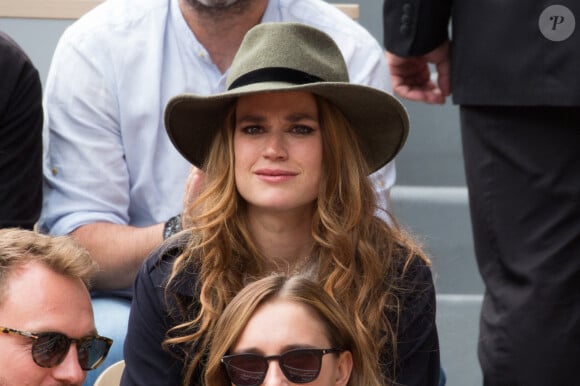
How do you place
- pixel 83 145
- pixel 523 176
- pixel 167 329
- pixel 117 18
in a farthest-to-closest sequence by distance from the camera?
pixel 117 18 → pixel 83 145 → pixel 523 176 → pixel 167 329

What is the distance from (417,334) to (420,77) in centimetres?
90

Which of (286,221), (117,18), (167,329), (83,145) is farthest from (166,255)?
(117,18)

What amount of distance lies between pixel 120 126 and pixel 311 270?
1085 millimetres

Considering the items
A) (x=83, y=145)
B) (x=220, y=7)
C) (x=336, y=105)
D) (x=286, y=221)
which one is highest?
(x=336, y=105)

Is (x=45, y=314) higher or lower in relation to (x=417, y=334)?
higher

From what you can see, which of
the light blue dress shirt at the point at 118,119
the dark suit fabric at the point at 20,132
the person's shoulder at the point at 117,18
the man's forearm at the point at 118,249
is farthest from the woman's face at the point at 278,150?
the person's shoulder at the point at 117,18

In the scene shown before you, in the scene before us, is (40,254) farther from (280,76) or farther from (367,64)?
(367,64)

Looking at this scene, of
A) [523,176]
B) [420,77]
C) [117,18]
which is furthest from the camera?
[117,18]

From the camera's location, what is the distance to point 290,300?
261cm

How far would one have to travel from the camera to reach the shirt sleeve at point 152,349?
2.93 metres

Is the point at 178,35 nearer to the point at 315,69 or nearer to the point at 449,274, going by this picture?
the point at 315,69

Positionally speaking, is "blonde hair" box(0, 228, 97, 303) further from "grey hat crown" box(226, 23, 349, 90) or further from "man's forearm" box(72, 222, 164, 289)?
"man's forearm" box(72, 222, 164, 289)

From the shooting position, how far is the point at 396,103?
2.98 m

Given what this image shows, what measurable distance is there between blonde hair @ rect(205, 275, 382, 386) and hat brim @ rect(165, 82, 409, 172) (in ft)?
1.52
